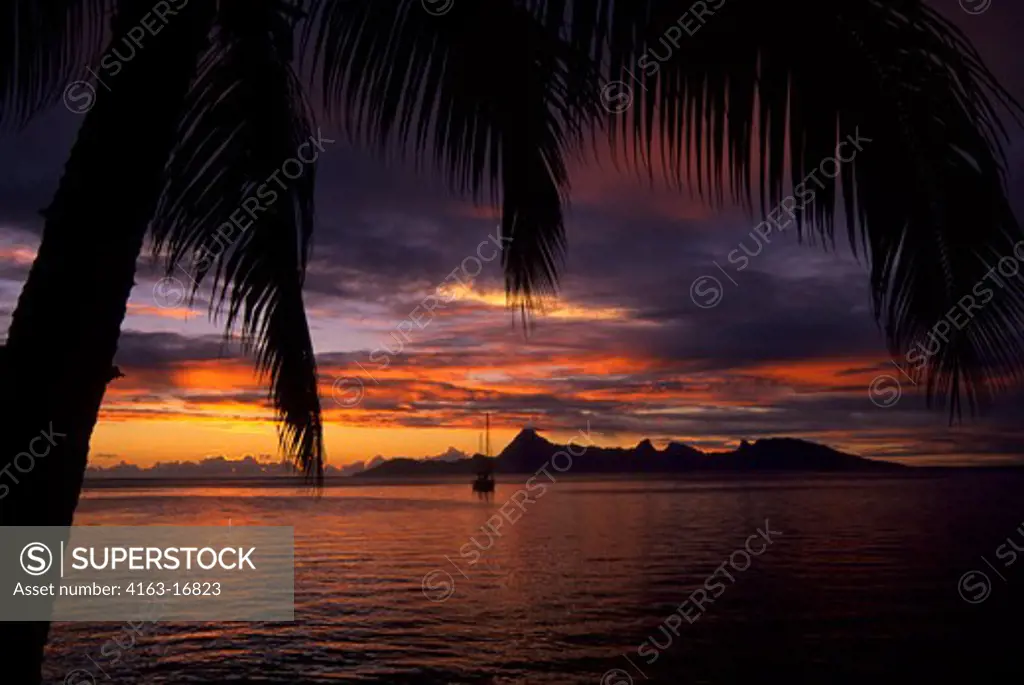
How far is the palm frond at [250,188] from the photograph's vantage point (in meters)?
4.69

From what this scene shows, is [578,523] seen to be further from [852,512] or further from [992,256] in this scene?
[992,256]

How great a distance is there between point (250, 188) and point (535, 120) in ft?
8.12

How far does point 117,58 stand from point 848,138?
211 centimetres

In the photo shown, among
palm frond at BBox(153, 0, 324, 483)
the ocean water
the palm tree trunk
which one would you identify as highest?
palm frond at BBox(153, 0, 324, 483)

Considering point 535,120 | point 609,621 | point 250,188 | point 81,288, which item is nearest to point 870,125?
point 535,120

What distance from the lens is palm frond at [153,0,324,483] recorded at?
15.4ft

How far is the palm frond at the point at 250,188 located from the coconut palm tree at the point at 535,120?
50 mm

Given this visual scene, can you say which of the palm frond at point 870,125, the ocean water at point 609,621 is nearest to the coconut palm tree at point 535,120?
the palm frond at point 870,125

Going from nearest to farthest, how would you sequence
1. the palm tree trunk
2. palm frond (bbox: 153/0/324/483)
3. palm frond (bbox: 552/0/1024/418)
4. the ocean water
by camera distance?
palm frond (bbox: 552/0/1024/418)
the palm tree trunk
palm frond (bbox: 153/0/324/483)
the ocean water

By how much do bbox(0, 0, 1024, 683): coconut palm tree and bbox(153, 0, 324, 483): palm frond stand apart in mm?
50

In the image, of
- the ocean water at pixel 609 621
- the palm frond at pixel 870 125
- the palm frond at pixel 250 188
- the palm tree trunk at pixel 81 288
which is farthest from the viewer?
the ocean water at pixel 609 621

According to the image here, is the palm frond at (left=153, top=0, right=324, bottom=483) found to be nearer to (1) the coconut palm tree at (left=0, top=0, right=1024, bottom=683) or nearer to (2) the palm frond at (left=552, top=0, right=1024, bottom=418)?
(1) the coconut palm tree at (left=0, top=0, right=1024, bottom=683)

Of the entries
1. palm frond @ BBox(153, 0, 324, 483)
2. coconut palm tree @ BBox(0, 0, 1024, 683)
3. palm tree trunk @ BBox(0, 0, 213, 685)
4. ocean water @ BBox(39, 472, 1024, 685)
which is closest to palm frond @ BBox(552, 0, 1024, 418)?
coconut palm tree @ BBox(0, 0, 1024, 683)

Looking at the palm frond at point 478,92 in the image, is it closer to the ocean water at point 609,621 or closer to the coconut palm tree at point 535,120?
the coconut palm tree at point 535,120
